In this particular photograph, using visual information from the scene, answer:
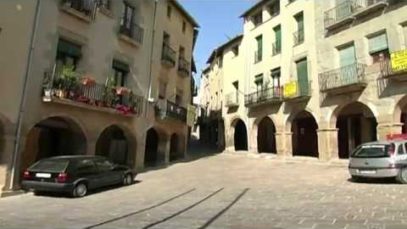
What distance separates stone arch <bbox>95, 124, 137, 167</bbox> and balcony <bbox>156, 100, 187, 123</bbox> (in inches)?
94.3

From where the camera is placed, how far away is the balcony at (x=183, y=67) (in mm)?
27547

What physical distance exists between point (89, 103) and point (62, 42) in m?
2.64

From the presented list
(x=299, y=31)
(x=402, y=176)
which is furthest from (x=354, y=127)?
(x=402, y=176)

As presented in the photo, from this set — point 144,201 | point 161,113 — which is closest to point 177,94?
point 161,113

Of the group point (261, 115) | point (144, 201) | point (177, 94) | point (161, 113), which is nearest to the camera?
point (144, 201)

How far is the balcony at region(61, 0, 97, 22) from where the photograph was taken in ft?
55.9

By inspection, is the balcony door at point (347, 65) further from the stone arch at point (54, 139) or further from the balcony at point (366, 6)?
the stone arch at point (54, 139)

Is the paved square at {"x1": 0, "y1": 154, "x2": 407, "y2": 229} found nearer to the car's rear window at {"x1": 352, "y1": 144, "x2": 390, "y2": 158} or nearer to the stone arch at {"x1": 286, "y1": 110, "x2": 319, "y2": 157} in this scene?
the car's rear window at {"x1": 352, "y1": 144, "x2": 390, "y2": 158}

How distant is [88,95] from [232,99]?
18441 mm

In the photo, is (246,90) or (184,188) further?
(246,90)

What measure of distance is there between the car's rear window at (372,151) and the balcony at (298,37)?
12.2 meters

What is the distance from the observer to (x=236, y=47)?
35.9 metres

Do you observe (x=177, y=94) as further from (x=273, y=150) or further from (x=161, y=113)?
(x=273, y=150)

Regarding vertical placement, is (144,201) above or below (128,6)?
below
